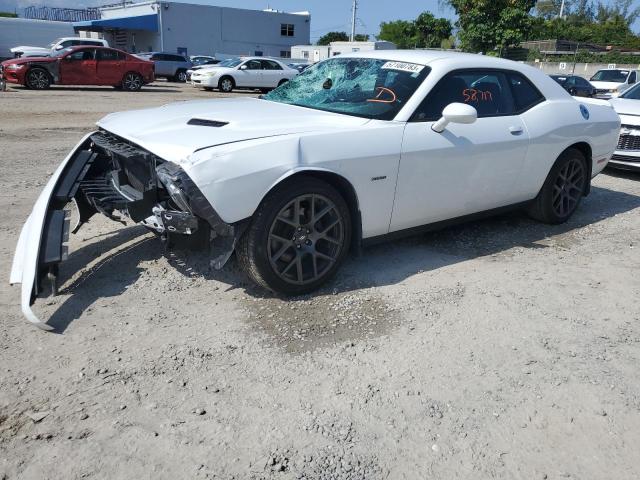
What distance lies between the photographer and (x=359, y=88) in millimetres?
4258

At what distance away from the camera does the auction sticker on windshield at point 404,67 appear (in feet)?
13.7

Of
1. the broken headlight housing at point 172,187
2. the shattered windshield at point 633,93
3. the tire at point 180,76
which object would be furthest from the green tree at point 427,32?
the broken headlight housing at point 172,187

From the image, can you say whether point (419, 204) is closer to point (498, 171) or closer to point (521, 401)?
point (498, 171)

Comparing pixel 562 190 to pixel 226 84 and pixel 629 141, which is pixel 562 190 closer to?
pixel 629 141

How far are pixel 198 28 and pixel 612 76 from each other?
34.7 meters

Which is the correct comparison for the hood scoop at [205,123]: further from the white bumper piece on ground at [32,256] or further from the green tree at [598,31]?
the green tree at [598,31]

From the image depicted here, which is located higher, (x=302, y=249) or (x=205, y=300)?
(x=302, y=249)

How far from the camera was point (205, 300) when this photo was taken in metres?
3.62

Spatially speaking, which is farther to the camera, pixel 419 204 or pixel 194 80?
pixel 194 80

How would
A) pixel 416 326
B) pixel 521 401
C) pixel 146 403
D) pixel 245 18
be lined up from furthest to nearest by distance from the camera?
pixel 245 18 → pixel 416 326 → pixel 521 401 → pixel 146 403

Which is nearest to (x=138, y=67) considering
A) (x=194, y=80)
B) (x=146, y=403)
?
(x=194, y=80)

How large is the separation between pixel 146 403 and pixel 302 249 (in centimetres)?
143

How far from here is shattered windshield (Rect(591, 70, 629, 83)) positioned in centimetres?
2239

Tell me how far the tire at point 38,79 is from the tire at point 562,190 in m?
17.7
